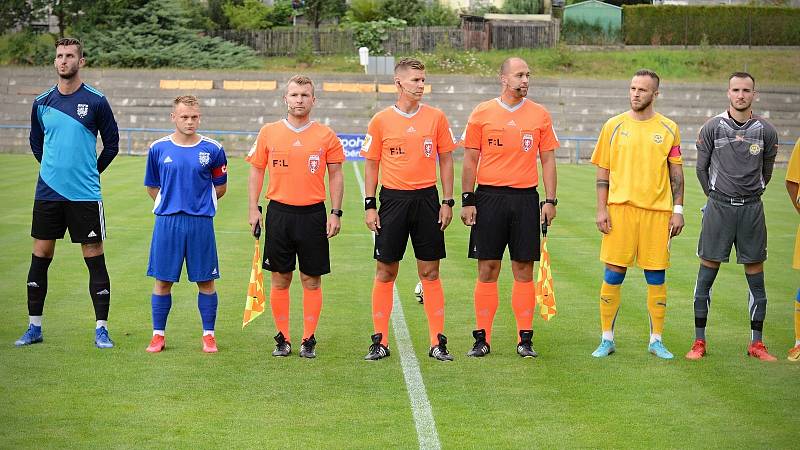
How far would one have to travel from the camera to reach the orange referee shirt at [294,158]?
8562mm

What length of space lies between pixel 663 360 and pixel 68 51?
16.8 ft

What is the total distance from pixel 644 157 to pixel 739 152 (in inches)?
31.2

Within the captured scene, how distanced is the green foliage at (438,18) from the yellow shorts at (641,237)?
160ft

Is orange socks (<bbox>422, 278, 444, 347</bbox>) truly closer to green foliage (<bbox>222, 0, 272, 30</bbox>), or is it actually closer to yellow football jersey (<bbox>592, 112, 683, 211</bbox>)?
yellow football jersey (<bbox>592, 112, 683, 211</bbox>)

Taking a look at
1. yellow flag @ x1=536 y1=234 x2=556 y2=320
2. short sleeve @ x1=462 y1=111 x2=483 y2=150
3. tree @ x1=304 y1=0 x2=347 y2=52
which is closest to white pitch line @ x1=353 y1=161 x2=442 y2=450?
yellow flag @ x1=536 y1=234 x2=556 y2=320

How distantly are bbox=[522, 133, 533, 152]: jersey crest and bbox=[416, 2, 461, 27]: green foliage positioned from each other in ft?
160

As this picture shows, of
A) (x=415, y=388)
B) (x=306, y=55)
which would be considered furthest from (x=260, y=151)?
(x=306, y=55)

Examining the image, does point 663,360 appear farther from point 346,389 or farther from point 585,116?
point 585,116

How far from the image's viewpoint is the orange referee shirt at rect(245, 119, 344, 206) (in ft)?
28.1

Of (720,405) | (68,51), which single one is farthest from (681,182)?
(68,51)

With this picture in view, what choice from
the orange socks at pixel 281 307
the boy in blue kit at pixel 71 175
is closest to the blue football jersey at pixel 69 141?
the boy in blue kit at pixel 71 175

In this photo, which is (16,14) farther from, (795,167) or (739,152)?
(795,167)

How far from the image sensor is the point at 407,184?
8.50m

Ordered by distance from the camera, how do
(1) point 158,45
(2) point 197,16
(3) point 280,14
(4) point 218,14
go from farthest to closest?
1. (3) point 280,14
2. (4) point 218,14
3. (2) point 197,16
4. (1) point 158,45
